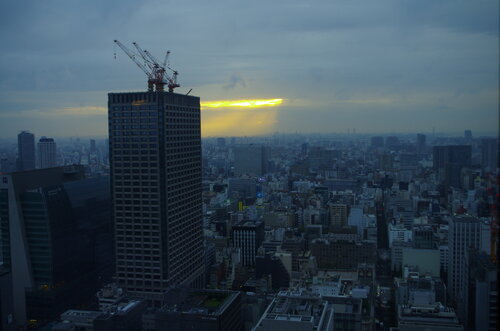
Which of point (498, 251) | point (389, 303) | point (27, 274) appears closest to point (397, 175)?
point (389, 303)

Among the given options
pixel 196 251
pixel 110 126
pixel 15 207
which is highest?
pixel 110 126

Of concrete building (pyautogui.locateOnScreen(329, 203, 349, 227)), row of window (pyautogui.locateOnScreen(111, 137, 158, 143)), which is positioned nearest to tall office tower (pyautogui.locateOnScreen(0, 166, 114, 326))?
row of window (pyautogui.locateOnScreen(111, 137, 158, 143))

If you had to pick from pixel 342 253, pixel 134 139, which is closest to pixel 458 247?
pixel 342 253

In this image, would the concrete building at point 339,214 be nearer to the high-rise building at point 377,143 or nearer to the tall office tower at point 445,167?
the high-rise building at point 377,143

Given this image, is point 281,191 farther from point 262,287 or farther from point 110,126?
point 110,126

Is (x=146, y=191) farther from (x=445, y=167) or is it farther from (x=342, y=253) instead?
(x=445, y=167)

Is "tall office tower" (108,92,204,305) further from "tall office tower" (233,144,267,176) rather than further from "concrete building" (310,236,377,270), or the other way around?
"tall office tower" (233,144,267,176)

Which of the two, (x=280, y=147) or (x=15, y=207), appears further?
(x=280, y=147)
